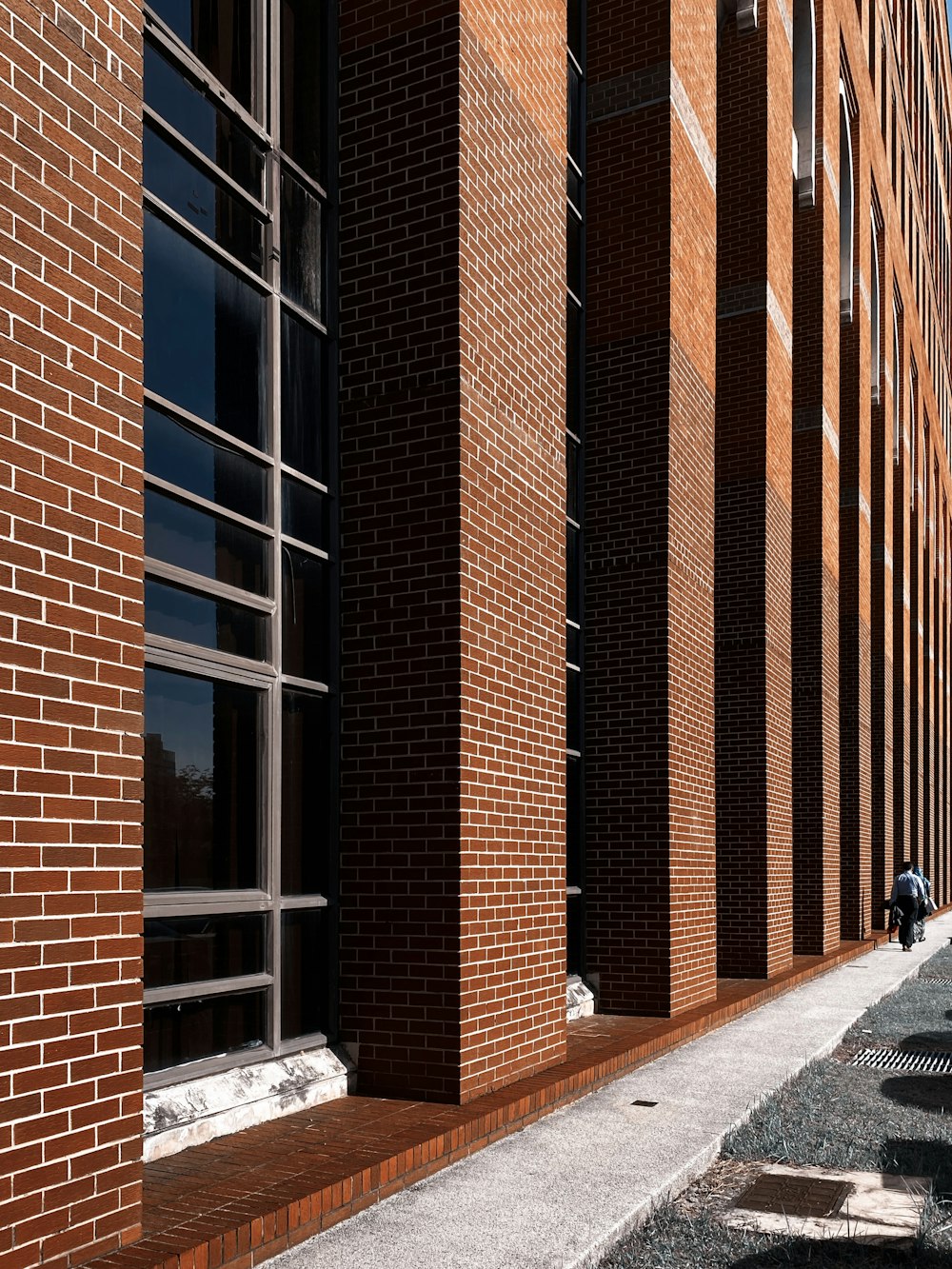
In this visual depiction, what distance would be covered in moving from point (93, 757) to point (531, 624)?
13.3 feet

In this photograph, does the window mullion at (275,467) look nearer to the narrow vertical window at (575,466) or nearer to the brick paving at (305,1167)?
the brick paving at (305,1167)

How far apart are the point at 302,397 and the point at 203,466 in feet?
3.92

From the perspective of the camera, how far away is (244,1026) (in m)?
6.38

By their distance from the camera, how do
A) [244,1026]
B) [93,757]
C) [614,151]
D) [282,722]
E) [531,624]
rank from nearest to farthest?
[93,757] < [244,1026] < [282,722] < [531,624] < [614,151]

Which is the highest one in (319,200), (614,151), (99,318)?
(614,151)

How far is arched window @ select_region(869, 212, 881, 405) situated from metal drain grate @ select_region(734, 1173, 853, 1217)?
22.4 meters

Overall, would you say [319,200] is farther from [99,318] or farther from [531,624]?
[99,318]

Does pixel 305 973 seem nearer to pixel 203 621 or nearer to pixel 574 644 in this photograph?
pixel 203 621

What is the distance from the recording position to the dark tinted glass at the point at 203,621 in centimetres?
587

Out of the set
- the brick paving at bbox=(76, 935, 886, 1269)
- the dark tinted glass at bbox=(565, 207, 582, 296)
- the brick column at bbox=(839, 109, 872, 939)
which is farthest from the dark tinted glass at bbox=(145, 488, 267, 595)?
the brick column at bbox=(839, 109, 872, 939)

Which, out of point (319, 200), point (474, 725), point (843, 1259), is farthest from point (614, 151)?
point (843, 1259)

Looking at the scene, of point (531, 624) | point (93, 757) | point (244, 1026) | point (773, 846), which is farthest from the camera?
point (773, 846)

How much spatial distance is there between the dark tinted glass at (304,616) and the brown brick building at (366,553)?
0.08 ft

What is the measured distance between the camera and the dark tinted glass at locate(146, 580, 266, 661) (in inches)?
231
